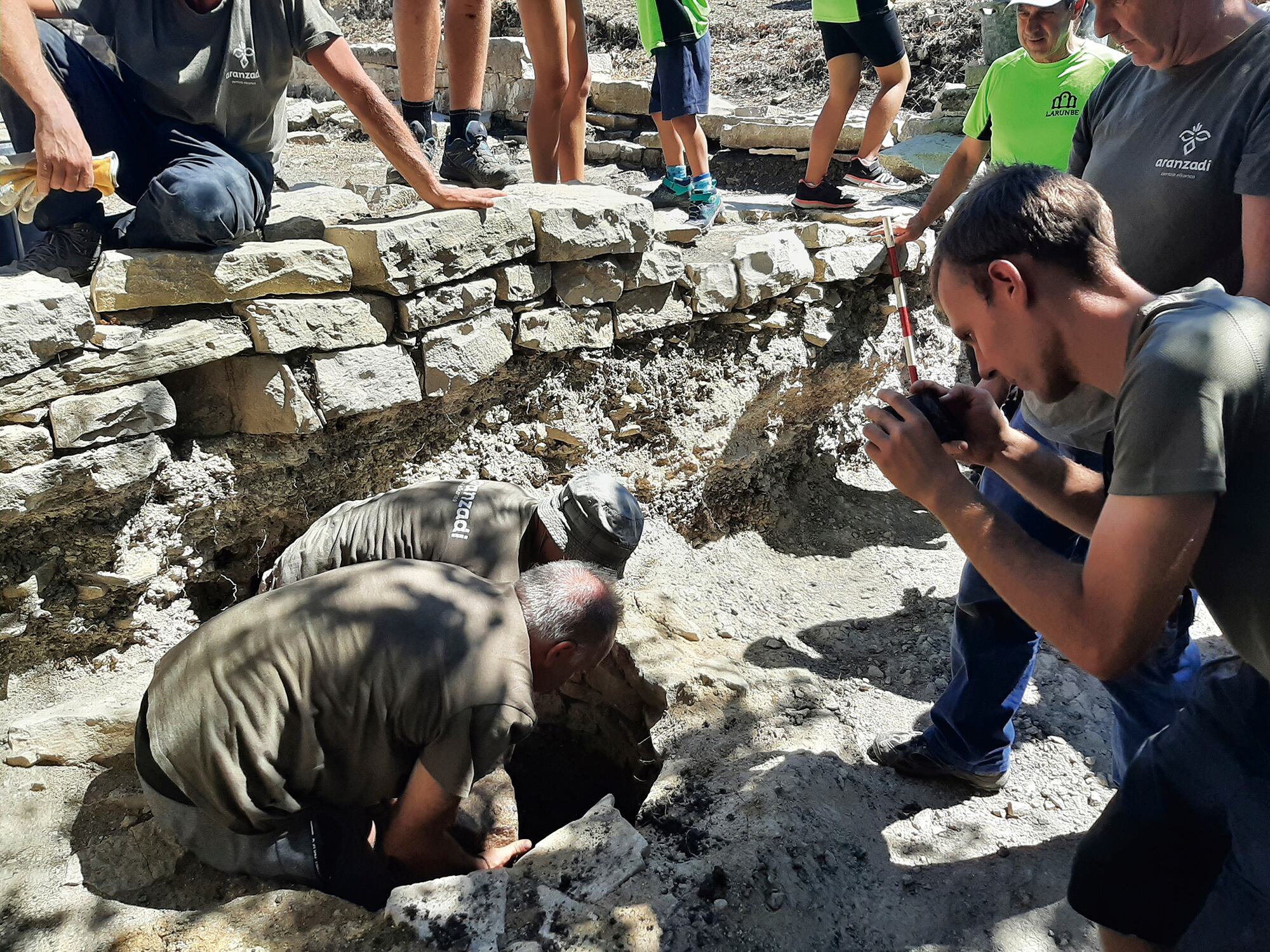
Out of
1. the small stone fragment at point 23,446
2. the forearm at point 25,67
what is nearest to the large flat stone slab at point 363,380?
the small stone fragment at point 23,446

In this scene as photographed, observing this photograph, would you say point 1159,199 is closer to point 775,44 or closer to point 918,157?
point 918,157

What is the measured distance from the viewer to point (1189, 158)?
7.16ft

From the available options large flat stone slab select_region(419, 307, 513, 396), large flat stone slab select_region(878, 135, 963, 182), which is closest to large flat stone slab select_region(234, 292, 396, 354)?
large flat stone slab select_region(419, 307, 513, 396)

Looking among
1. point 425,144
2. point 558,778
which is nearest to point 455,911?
point 558,778

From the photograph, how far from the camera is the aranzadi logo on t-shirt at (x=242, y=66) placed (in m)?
2.90

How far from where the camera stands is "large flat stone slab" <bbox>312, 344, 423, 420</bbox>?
313 centimetres

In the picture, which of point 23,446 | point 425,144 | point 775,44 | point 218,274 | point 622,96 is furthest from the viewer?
point 775,44

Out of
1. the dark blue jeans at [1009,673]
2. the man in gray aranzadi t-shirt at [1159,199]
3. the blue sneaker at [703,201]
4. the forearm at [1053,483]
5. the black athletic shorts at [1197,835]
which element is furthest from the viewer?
the blue sneaker at [703,201]

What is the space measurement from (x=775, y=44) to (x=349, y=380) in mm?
8671

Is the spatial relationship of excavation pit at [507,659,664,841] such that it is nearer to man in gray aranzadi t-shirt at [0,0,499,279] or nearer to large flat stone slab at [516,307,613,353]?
large flat stone slab at [516,307,613,353]

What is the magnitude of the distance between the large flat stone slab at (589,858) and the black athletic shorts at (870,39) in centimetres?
393

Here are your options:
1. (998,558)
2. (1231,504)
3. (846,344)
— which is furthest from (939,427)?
(846,344)

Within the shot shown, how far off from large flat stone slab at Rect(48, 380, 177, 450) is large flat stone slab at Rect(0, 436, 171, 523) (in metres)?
0.04

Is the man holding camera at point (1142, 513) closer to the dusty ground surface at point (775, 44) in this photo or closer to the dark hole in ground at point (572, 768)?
the dark hole in ground at point (572, 768)
